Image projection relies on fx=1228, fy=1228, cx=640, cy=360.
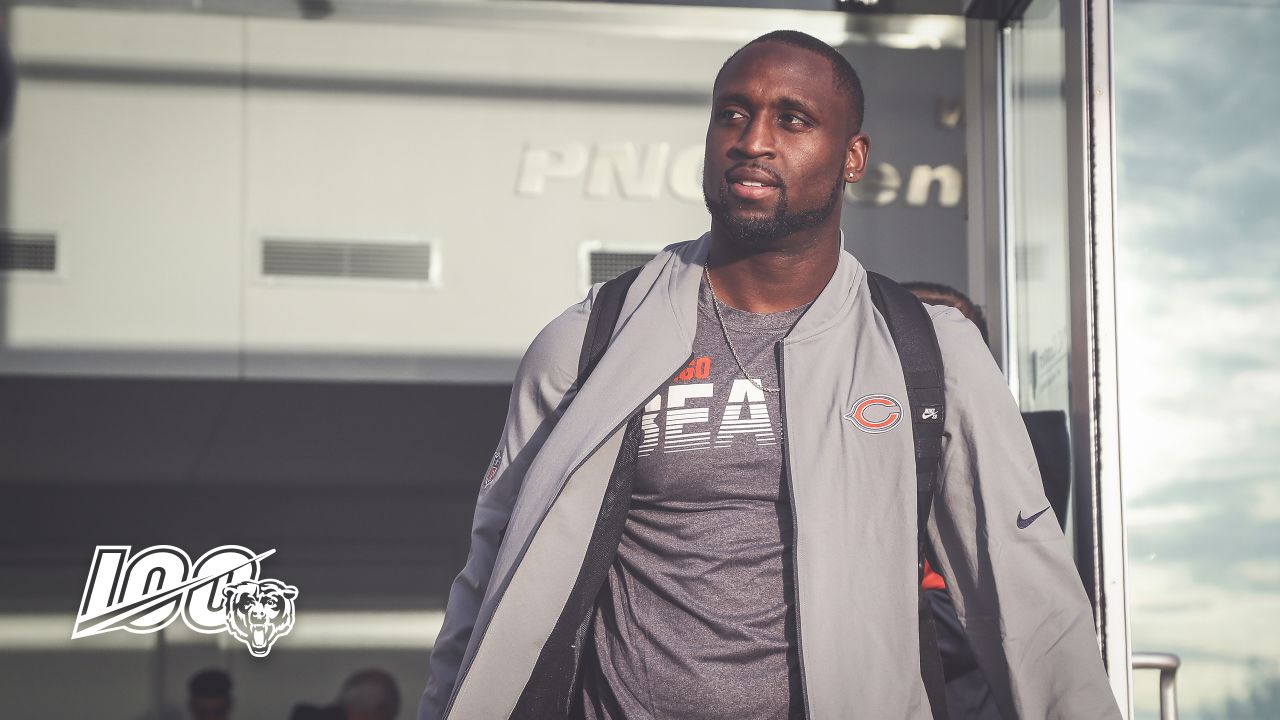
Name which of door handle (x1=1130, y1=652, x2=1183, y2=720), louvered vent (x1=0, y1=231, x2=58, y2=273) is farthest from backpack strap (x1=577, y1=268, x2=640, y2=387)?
louvered vent (x1=0, y1=231, x2=58, y2=273)

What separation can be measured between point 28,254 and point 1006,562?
415 centimetres

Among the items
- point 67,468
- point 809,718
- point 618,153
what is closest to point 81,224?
point 67,468

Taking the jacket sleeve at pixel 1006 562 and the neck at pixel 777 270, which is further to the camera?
the neck at pixel 777 270

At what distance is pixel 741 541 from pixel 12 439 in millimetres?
3712

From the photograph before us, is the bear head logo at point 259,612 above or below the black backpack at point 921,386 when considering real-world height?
below

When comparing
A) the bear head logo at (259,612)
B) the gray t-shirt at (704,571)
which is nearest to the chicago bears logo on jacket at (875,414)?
the gray t-shirt at (704,571)

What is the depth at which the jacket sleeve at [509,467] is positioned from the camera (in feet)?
6.54

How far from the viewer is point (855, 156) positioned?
7.11 feet

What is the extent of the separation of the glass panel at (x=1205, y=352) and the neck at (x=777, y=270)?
1780mm

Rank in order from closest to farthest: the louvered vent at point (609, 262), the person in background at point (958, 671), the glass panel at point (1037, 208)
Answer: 1. the person in background at point (958, 671)
2. the glass panel at point (1037, 208)
3. the louvered vent at point (609, 262)

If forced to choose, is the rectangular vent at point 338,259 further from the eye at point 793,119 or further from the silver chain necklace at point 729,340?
the eye at point 793,119

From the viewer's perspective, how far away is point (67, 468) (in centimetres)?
459

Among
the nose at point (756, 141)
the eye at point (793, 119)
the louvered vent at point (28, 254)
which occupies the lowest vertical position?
the nose at point (756, 141)

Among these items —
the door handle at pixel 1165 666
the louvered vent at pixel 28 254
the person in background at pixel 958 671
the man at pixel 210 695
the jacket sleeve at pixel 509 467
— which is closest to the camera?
the jacket sleeve at pixel 509 467
